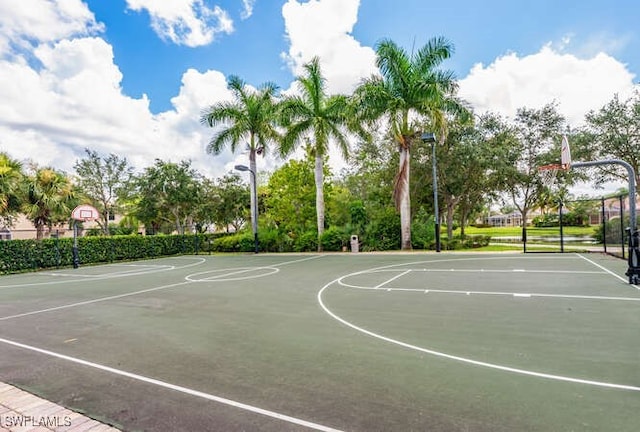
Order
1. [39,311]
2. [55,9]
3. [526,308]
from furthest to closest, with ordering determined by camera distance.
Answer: [55,9] → [39,311] → [526,308]

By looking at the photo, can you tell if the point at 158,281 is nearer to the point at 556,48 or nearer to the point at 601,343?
the point at 601,343

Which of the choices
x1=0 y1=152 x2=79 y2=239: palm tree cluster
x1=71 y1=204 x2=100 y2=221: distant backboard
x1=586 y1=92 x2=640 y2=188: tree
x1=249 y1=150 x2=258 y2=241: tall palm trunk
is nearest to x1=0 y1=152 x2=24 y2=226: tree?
x1=0 y1=152 x2=79 y2=239: palm tree cluster

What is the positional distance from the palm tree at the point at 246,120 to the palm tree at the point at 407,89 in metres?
7.19

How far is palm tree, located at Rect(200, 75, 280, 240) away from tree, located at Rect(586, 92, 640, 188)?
1931cm

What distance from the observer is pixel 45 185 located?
18.2 m

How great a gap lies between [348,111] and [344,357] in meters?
18.0

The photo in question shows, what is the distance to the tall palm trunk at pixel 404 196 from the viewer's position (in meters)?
20.0

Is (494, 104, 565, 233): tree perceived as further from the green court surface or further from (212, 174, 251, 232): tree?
(212, 174, 251, 232): tree

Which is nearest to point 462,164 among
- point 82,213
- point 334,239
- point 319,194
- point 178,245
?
point 319,194

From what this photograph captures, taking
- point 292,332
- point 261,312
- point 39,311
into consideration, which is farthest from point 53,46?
point 292,332

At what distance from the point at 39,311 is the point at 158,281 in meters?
4.13

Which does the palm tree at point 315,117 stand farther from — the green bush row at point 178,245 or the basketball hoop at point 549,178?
Answer: the basketball hoop at point 549,178

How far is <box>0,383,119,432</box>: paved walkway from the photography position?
289cm

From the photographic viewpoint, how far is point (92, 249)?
19.7 metres
